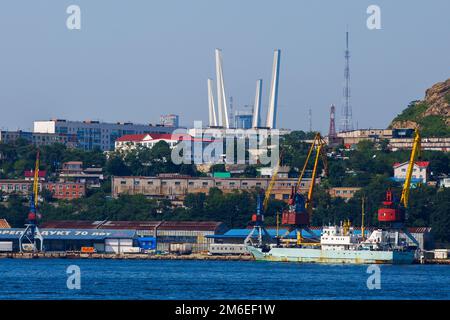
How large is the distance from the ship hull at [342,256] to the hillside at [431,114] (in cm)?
6586

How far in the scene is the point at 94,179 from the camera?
12375cm

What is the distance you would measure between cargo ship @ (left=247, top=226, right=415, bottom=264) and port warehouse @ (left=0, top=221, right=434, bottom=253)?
23.5 ft

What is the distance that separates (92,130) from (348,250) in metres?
104

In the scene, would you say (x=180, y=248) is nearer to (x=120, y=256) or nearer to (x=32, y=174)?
(x=120, y=256)

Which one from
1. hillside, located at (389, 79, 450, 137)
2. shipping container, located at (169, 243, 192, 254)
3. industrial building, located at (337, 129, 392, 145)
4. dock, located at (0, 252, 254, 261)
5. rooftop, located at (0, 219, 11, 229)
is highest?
hillside, located at (389, 79, 450, 137)

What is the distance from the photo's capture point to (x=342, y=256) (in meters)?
72.6

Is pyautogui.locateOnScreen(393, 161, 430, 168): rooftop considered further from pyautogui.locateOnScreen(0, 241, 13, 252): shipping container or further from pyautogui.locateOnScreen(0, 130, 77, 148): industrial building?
pyautogui.locateOnScreen(0, 130, 77, 148): industrial building

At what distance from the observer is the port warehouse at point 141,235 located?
3403 inches

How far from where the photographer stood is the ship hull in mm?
72000

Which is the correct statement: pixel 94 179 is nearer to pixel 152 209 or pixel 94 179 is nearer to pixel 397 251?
pixel 152 209

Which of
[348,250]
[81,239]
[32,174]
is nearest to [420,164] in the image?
[32,174]

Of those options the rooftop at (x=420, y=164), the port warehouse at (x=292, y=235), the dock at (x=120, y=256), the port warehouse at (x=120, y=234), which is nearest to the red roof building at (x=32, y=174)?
the port warehouse at (x=120, y=234)

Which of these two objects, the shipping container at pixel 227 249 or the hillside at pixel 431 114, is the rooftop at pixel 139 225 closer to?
the shipping container at pixel 227 249

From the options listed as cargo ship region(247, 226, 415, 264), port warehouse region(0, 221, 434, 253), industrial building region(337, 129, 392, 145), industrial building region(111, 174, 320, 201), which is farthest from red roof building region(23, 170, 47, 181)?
cargo ship region(247, 226, 415, 264)
